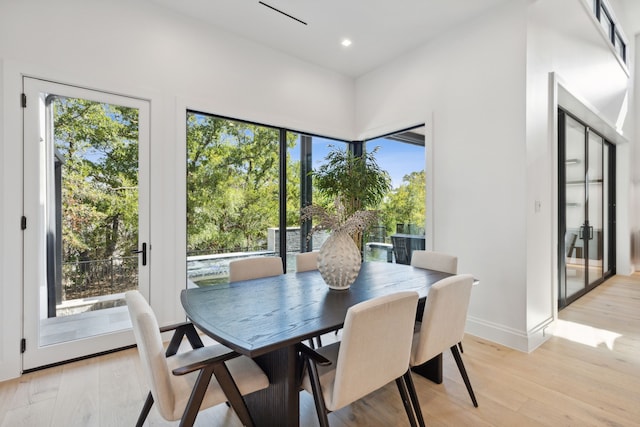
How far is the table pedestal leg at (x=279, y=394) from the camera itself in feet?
4.83

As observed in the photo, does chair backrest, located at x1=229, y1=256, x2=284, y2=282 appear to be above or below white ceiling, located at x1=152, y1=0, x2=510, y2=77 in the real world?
below

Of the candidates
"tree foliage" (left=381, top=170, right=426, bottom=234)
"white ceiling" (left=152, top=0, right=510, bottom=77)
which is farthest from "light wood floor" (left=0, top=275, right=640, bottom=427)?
"white ceiling" (left=152, top=0, right=510, bottom=77)

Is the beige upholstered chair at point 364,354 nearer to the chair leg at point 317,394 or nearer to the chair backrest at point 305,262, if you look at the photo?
the chair leg at point 317,394

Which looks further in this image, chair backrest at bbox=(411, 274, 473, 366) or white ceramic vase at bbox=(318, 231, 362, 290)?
white ceramic vase at bbox=(318, 231, 362, 290)

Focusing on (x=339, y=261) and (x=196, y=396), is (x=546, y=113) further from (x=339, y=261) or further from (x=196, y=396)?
(x=196, y=396)

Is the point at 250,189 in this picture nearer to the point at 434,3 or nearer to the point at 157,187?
the point at 157,187

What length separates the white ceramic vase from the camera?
202 cm

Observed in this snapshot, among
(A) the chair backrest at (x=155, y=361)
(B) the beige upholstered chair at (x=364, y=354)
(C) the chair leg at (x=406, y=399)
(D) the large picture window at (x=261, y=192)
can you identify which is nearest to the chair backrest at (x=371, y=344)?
(B) the beige upholstered chair at (x=364, y=354)

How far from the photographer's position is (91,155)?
2.65 meters

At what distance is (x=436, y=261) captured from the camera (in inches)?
106

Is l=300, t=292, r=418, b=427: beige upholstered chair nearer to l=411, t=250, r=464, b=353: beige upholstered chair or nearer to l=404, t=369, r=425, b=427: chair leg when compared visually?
l=404, t=369, r=425, b=427: chair leg

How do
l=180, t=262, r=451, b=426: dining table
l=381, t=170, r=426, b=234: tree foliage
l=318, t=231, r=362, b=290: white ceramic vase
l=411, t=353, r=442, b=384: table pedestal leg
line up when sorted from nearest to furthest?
l=180, t=262, r=451, b=426: dining table → l=318, t=231, r=362, b=290: white ceramic vase → l=411, t=353, r=442, b=384: table pedestal leg → l=381, t=170, r=426, b=234: tree foliage

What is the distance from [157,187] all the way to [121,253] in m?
0.67

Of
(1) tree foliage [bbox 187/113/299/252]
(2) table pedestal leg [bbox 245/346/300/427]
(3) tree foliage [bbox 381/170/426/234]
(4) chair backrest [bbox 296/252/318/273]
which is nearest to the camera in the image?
(2) table pedestal leg [bbox 245/346/300/427]
